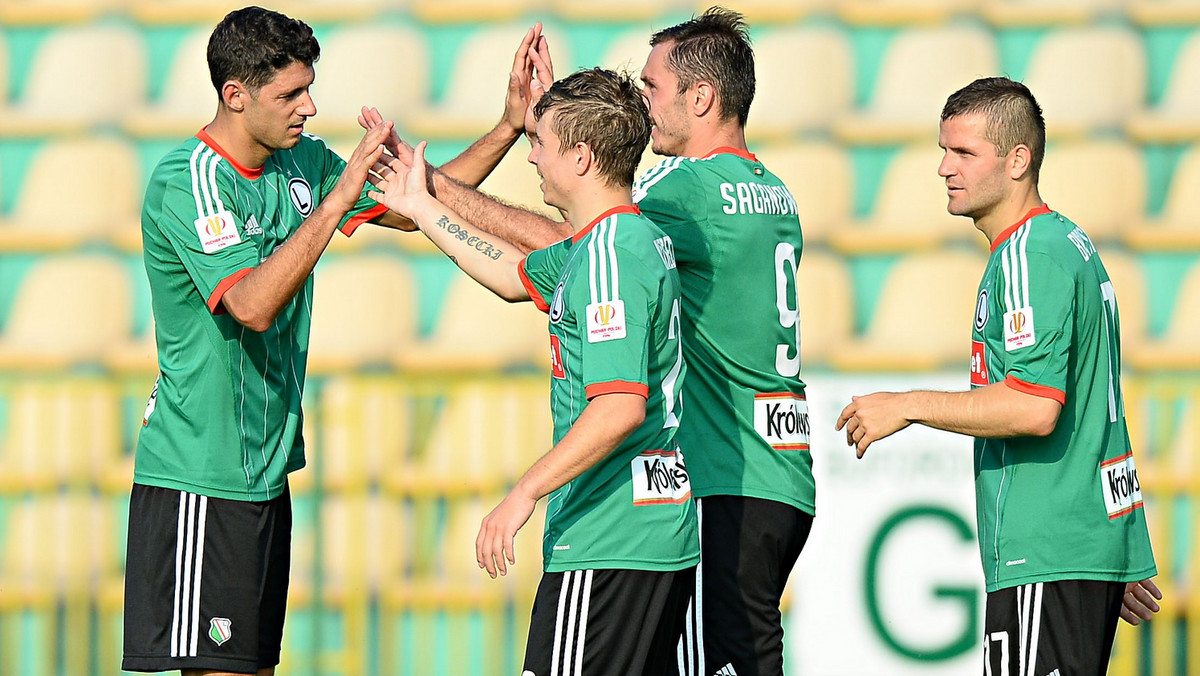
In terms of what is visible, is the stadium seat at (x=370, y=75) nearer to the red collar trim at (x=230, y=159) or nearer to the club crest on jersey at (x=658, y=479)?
the red collar trim at (x=230, y=159)

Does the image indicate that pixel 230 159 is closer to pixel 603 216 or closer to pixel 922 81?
pixel 603 216

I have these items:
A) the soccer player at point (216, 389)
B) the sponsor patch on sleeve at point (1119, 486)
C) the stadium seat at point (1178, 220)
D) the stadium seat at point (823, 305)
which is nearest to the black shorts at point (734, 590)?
the sponsor patch on sleeve at point (1119, 486)

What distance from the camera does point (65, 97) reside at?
6.46 meters

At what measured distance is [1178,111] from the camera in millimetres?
6211

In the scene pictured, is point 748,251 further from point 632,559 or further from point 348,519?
point 348,519

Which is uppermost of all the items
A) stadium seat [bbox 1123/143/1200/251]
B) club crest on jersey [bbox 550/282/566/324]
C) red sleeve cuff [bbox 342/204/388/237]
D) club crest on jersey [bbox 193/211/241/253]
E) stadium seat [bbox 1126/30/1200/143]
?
stadium seat [bbox 1126/30/1200/143]

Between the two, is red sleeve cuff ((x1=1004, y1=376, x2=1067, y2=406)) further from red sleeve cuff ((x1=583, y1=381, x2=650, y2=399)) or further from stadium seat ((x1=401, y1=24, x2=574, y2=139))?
stadium seat ((x1=401, y1=24, x2=574, y2=139))

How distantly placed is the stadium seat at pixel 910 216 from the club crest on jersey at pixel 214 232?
3.43 meters

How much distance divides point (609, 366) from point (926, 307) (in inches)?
142

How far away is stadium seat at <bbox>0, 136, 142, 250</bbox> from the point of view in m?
6.21

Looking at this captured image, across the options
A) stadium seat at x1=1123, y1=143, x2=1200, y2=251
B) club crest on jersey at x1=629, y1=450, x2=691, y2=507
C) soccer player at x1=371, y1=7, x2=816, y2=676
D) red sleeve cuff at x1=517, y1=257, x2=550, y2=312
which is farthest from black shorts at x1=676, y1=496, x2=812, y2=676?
stadium seat at x1=1123, y1=143, x2=1200, y2=251

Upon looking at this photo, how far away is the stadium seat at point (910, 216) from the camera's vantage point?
6.04 meters

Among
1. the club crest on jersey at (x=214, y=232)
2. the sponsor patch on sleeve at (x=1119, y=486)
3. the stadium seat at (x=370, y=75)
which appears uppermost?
the stadium seat at (x=370, y=75)

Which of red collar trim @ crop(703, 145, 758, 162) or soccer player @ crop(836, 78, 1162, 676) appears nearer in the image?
soccer player @ crop(836, 78, 1162, 676)
